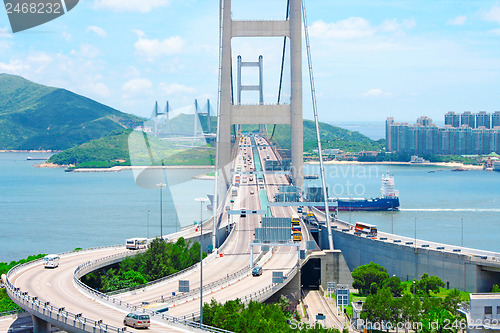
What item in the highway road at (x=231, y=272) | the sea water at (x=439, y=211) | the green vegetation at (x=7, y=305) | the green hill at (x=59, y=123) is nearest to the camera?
the highway road at (x=231, y=272)

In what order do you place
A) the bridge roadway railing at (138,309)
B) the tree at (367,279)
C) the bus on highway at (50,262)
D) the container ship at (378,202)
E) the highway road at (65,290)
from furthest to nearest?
the container ship at (378,202) < the tree at (367,279) < the bus on highway at (50,262) < the highway road at (65,290) < the bridge roadway railing at (138,309)

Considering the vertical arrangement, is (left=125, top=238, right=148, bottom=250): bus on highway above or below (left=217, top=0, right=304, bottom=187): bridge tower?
below

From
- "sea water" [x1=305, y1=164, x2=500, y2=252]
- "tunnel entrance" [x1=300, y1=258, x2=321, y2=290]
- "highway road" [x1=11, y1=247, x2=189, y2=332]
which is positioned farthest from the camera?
"sea water" [x1=305, y1=164, x2=500, y2=252]

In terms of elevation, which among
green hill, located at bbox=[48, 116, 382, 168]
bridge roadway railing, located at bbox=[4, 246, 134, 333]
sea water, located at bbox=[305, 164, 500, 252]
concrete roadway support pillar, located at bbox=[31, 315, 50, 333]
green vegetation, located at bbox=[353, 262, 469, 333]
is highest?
green hill, located at bbox=[48, 116, 382, 168]

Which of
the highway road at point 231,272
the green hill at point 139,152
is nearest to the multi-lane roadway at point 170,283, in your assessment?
the highway road at point 231,272

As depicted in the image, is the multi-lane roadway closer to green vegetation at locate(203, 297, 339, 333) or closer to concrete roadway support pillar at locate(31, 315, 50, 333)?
concrete roadway support pillar at locate(31, 315, 50, 333)

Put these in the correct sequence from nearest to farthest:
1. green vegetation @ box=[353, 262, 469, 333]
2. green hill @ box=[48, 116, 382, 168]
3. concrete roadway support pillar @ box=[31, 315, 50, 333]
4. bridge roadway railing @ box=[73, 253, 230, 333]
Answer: bridge roadway railing @ box=[73, 253, 230, 333] → concrete roadway support pillar @ box=[31, 315, 50, 333] → green vegetation @ box=[353, 262, 469, 333] → green hill @ box=[48, 116, 382, 168]

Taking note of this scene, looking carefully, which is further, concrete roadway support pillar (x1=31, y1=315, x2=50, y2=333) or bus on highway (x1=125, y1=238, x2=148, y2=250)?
bus on highway (x1=125, y1=238, x2=148, y2=250)

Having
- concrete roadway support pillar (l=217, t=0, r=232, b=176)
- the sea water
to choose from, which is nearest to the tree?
concrete roadway support pillar (l=217, t=0, r=232, b=176)

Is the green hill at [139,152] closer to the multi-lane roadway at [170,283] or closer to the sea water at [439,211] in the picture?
the sea water at [439,211]
